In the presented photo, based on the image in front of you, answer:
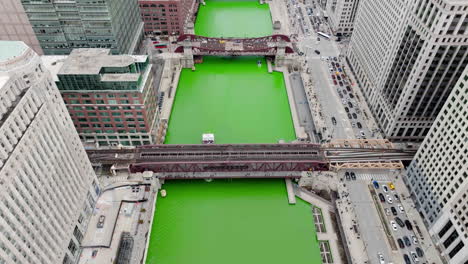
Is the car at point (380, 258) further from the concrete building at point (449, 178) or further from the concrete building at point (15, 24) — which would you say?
the concrete building at point (15, 24)

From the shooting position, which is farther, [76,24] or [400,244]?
[76,24]

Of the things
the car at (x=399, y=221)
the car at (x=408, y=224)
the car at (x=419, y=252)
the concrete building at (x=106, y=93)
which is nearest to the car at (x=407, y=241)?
the car at (x=419, y=252)

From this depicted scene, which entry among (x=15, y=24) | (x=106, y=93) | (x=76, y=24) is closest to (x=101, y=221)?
(x=106, y=93)

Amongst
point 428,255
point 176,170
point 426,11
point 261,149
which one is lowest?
point 428,255

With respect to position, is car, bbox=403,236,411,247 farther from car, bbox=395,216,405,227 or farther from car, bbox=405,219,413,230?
car, bbox=395,216,405,227

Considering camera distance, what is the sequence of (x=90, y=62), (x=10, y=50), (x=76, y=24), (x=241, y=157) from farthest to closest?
(x=76, y=24), (x=241, y=157), (x=90, y=62), (x=10, y=50)

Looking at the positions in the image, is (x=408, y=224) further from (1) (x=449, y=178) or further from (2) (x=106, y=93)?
(2) (x=106, y=93)

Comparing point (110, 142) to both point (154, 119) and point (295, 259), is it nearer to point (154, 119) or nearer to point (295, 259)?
point (154, 119)

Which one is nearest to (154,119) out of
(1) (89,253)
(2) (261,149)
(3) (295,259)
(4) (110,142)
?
(4) (110,142)
